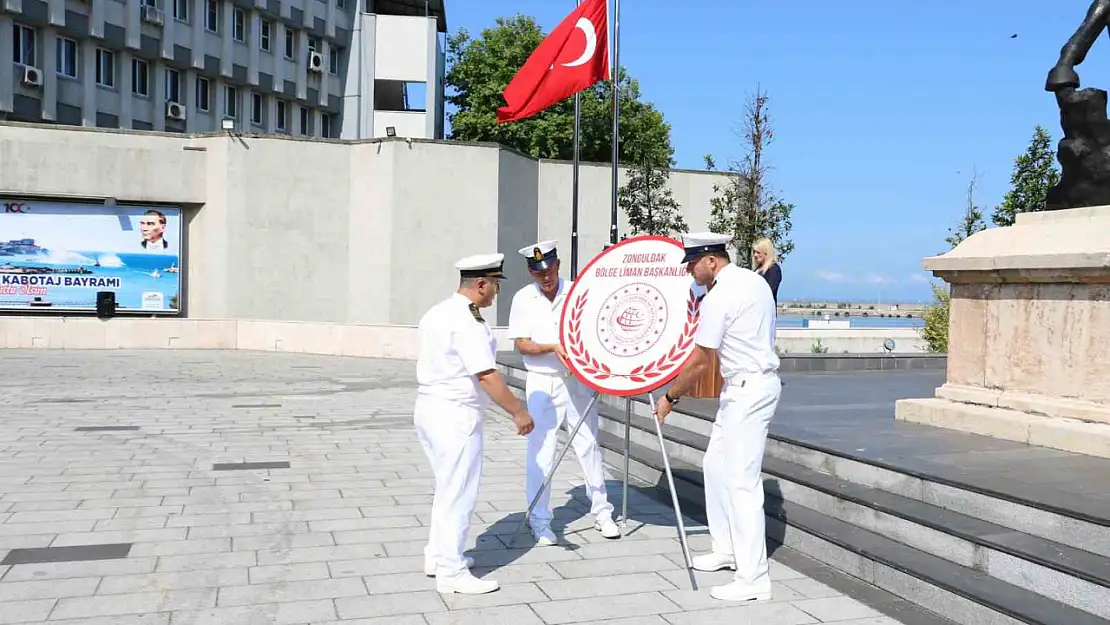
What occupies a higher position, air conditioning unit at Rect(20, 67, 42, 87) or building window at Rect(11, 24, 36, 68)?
building window at Rect(11, 24, 36, 68)

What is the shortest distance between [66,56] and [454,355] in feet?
114

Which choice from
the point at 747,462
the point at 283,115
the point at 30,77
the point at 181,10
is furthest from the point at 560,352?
the point at 283,115

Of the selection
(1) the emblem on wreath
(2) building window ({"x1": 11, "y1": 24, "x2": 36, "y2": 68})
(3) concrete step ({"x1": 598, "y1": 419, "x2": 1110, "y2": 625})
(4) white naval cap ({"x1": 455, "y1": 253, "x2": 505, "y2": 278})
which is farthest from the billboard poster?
(4) white naval cap ({"x1": 455, "y1": 253, "x2": 505, "y2": 278})

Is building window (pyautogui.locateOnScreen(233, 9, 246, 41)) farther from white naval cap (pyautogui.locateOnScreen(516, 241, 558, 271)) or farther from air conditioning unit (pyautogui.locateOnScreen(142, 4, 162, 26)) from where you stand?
white naval cap (pyautogui.locateOnScreen(516, 241, 558, 271))

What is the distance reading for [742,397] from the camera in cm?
549

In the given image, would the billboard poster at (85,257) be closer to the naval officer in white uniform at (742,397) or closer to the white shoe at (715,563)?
the white shoe at (715,563)

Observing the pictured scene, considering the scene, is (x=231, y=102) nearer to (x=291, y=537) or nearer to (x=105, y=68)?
(x=105, y=68)

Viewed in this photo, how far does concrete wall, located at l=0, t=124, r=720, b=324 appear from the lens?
24953 millimetres

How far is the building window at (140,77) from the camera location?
121ft

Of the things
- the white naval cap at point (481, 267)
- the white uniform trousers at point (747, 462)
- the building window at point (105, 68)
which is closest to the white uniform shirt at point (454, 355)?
the white naval cap at point (481, 267)

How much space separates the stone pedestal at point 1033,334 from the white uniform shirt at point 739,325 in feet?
10.4

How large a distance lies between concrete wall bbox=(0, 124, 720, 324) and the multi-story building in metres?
10.0

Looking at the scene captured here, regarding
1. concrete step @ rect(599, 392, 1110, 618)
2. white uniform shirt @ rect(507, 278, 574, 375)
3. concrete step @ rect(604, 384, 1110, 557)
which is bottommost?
concrete step @ rect(599, 392, 1110, 618)

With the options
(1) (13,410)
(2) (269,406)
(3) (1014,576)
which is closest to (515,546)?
(3) (1014,576)
